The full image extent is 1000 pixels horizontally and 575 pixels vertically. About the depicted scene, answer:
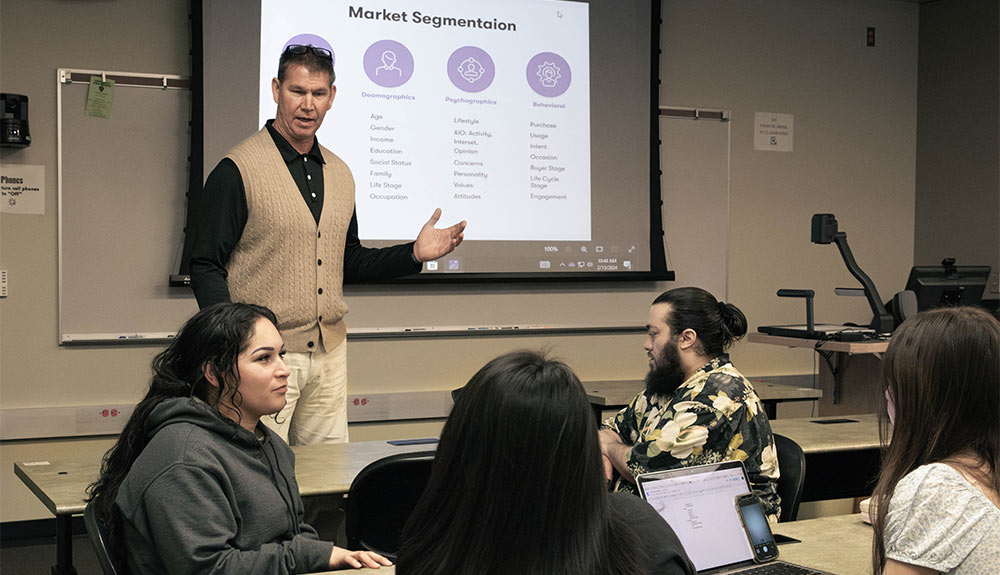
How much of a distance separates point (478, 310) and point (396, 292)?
1.50ft

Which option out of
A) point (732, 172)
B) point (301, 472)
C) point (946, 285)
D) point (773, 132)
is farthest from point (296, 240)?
point (773, 132)

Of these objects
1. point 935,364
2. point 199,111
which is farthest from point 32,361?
point 935,364

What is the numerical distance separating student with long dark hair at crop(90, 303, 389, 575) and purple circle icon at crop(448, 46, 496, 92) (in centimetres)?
297

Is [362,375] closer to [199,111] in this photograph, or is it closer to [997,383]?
[199,111]

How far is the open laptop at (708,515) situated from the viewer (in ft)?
5.38

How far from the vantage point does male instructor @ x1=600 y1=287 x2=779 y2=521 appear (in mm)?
2254

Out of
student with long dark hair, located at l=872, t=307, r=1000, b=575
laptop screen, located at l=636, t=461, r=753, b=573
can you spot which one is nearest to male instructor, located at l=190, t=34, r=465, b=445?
laptop screen, located at l=636, t=461, r=753, b=573

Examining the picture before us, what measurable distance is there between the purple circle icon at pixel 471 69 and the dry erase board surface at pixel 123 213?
1.30 metres

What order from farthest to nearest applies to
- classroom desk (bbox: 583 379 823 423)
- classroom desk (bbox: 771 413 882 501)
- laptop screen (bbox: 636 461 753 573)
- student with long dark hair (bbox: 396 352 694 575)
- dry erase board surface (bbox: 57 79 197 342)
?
dry erase board surface (bbox: 57 79 197 342), classroom desk (bbox: 583 379 823 423), classroom desk (bbox: 771 413 882 501), laptop screen (bbox: 636 461 753 573), student with long dark hair (bbox: 396 352 694 575)

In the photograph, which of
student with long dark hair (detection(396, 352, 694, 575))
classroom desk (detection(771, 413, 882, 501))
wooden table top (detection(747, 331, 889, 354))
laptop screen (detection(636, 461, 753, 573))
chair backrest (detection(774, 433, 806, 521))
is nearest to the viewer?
student with long dark hair (detection(396, 352, 694, 575))

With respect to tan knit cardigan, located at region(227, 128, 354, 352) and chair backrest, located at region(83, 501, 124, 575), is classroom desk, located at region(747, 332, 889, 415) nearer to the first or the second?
tan knit cardigan, located at region(227, 128, 354, 352)

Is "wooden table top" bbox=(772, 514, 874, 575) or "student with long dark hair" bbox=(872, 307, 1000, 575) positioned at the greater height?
"student with long dark hair" bbox=(872, 307, 1000, 575)

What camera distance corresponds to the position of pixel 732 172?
18.0ft

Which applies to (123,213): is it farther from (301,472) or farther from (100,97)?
(301,472)
